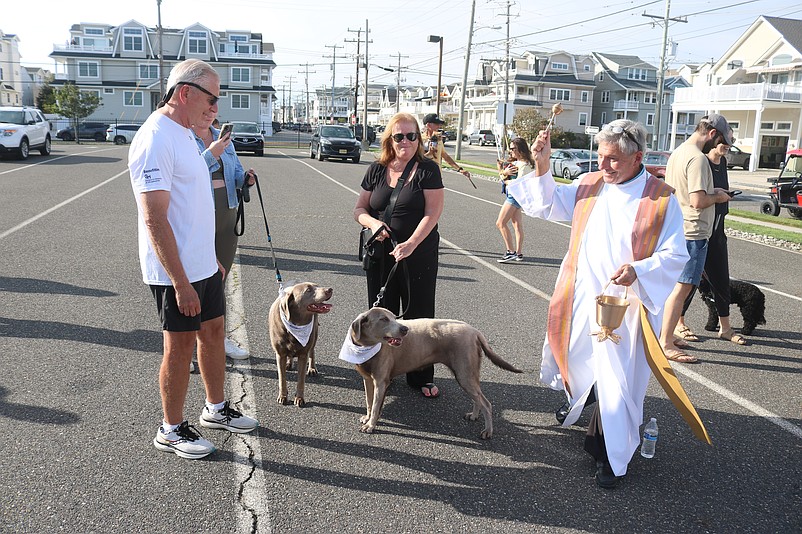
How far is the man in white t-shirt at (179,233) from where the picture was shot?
324 cm

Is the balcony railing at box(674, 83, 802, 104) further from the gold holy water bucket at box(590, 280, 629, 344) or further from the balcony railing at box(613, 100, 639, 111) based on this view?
the gold holy water bucket at box(590, 280, 629, 344)

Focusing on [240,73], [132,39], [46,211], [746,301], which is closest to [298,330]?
[746,301]

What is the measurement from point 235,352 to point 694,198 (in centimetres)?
410

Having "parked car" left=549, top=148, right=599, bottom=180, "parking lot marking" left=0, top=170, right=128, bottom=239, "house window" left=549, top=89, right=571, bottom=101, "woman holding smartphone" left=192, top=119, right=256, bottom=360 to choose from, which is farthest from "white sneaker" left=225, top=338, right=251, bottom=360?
"house window" left=549, top=89, right=571, bottom=101

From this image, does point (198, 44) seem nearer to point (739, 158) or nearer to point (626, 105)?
point (626, 105)

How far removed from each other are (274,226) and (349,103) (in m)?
167

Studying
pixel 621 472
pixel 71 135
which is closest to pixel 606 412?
pixel 621 472

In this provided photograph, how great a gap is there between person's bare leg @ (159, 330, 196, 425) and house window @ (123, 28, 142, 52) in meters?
78.8

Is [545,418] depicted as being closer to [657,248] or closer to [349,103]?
[657,248]

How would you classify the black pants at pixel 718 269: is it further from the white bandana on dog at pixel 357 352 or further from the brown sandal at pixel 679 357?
the white bandana on dog at pixel 357 352

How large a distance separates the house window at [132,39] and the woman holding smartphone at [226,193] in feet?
252

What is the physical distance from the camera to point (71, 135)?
52.8 meters

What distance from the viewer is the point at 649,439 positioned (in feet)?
12.9

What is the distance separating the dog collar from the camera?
4316mm
